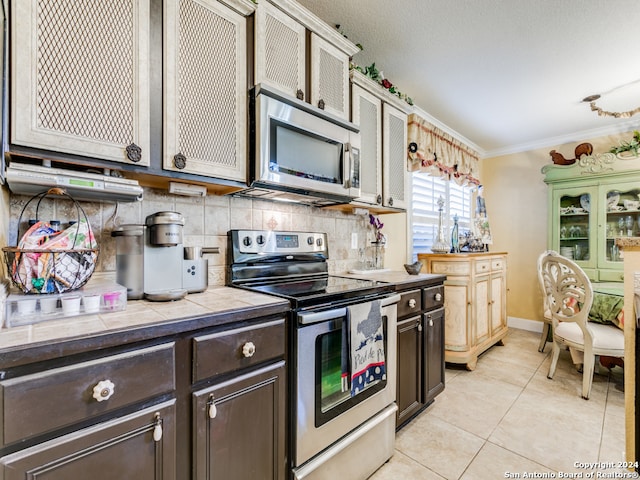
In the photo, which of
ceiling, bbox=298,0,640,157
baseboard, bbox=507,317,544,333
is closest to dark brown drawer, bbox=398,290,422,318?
ceiling, bbox=298,0,640,157

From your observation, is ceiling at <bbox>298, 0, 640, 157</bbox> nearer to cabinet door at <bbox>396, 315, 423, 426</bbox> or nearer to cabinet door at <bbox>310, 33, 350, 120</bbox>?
cabinet door at <bbox>310, 33, 350, 120</bbox>

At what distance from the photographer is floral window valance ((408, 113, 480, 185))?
2.98 metres

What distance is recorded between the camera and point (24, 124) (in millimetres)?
934

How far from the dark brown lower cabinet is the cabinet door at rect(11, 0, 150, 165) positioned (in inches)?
62.8

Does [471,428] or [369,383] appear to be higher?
[369,383]

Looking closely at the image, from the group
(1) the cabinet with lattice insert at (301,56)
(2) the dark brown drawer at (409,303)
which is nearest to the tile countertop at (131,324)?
(2) the dark brown drawer at (409,303)

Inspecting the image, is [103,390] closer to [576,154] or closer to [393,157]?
[393,157]

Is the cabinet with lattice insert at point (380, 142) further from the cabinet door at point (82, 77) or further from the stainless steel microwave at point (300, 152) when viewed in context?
the cabinet door at point (82, 77)

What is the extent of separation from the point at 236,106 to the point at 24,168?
→ 2.68 ft

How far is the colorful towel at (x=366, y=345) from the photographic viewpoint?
1.42m

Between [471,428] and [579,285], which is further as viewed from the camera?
[579,285]

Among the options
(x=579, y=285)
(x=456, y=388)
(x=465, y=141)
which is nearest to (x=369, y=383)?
(x=456, y=388)

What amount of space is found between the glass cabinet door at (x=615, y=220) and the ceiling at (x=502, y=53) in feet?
2.54

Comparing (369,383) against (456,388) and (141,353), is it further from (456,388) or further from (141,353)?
(456,388)
